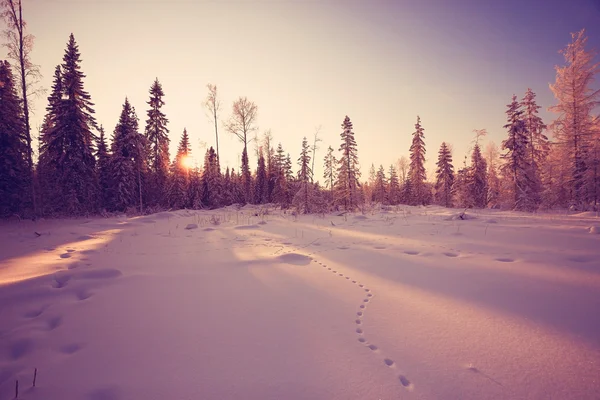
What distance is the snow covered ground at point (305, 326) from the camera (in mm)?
1646

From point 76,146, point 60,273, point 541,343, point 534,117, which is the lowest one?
point 541,343

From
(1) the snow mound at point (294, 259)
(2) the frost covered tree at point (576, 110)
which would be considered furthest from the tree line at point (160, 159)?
(1) the snow mound at point (294, 259)

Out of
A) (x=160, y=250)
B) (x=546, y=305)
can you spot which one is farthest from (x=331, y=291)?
(x=160, y=250)

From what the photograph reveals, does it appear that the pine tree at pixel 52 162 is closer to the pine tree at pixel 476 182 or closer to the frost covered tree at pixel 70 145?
the frost covered tree at pixel 70 145

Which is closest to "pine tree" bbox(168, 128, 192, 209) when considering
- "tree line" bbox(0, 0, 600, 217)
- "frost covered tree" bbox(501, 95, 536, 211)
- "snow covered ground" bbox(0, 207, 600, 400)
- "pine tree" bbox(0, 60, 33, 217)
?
"tree line" bbox(0, 0, 600, 217)

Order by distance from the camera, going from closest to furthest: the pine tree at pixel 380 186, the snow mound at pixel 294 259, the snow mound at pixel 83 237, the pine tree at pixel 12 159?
the snow mound at pixel 294 259 < the snow mound at pixel 83 237 < the pine tree at pixel 12 159 < the pine tree at pixel 380 186

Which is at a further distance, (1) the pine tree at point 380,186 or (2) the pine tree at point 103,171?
(1) the pine tree at point 380,186

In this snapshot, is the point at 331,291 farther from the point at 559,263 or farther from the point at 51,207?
the point at 51,207

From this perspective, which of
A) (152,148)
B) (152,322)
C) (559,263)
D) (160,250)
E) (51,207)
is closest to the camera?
(152,322)

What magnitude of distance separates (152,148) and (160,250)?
2421cm

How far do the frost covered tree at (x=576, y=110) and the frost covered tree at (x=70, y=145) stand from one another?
32.5 meters

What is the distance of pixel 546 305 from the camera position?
2607 millimetres

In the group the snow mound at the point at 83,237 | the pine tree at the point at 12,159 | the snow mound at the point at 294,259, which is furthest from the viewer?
the pine tree at the point at 12,159

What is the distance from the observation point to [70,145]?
57.5 feet
